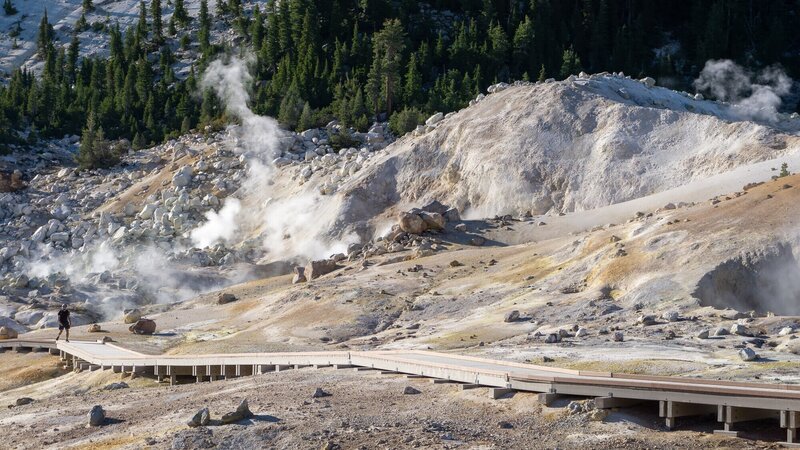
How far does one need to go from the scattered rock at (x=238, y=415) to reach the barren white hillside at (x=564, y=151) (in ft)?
97.9

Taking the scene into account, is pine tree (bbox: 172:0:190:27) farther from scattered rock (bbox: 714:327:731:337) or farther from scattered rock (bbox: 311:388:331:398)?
scattered rock (bbox: 311:388:331:398)

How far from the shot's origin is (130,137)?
83062mm

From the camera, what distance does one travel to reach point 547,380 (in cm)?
1919

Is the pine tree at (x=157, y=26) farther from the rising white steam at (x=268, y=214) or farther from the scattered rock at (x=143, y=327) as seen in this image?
the scattered rock at (x=143, y=327)

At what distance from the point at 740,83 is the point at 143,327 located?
5095 cm

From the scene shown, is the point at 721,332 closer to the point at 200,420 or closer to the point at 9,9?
the point at 200,420

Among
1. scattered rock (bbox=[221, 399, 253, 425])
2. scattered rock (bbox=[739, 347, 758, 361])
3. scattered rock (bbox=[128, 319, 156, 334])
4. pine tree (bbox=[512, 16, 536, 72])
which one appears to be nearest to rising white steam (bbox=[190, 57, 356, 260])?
scattered rock (bbox=[128, 319, 156, 334])

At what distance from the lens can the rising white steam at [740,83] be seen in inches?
3138

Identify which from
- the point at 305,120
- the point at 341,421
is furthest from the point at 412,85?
the point at 341,421

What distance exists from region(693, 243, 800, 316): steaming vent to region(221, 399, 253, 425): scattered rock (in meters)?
13.9

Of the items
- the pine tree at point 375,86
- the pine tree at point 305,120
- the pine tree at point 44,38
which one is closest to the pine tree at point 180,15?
the pine tree at point 44,38

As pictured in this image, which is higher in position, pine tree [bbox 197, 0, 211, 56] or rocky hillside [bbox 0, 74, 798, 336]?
pine tree [bbox 197, 0, 211, 56]

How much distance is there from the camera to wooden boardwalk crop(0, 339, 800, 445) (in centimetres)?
1673

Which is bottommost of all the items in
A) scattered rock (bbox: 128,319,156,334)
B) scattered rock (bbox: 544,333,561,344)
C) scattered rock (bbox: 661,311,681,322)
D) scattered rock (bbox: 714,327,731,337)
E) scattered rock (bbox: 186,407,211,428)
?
scattered rock (bbox: 128,319,156,334)
